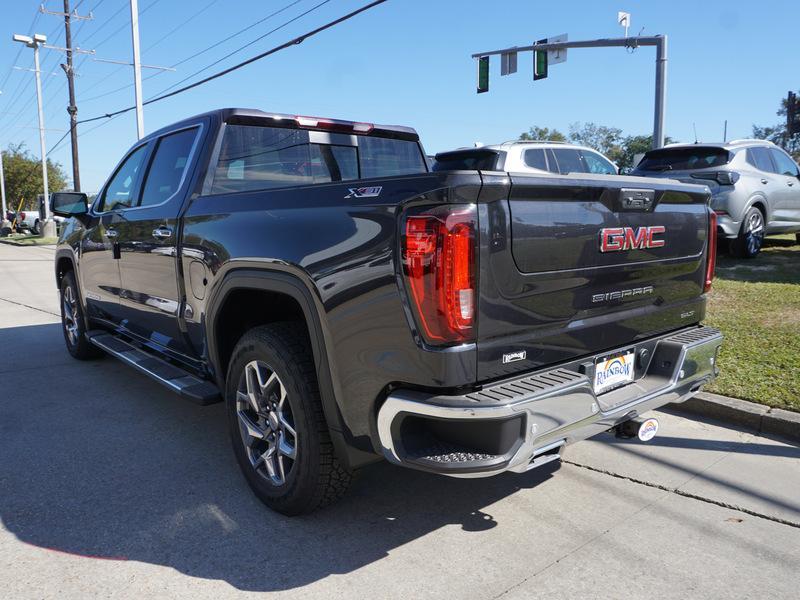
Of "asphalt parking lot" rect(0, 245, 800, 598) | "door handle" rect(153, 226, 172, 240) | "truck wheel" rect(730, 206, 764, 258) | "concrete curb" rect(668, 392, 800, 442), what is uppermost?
"door handle" rect(153, 226, 172, 240)

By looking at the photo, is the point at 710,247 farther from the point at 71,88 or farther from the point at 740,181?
the point at 71,88

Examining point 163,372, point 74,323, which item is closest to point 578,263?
point 163,372

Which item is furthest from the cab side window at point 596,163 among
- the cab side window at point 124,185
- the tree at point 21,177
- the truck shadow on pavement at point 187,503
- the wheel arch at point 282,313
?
the tree at point 21,177

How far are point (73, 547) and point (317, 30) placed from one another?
11.6 meters

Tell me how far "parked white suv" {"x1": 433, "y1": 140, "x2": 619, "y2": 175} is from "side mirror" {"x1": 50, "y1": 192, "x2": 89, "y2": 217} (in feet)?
19.3

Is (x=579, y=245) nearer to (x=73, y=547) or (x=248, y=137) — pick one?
(x=248, y=137)

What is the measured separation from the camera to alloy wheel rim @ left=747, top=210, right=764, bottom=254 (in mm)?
9453

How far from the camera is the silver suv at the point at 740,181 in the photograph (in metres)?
9.05

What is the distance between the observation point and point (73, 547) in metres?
2.91

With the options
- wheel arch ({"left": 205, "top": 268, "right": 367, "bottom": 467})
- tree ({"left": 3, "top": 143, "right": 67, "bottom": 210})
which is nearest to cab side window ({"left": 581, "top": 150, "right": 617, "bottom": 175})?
wheel arch ({"left": 205, "top": 268, "right": 367, "bottom": 467})

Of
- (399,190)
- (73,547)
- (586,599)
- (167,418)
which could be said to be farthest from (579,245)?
(167,418)

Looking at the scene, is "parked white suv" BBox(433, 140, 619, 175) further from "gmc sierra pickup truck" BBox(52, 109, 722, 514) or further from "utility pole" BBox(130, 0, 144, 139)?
"utility pole" BBox(130, 0, 144, 139)

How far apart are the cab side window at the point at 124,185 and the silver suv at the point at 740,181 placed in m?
7.11

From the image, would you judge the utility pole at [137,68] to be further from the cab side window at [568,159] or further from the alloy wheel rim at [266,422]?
the alloy wheel rim at [266,422]
